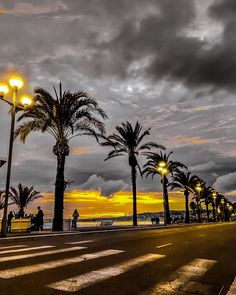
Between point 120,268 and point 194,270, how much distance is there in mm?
1662

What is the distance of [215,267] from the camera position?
25.7ft

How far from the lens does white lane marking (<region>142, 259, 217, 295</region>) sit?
5.30 m

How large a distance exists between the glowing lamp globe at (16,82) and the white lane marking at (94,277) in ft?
39.8

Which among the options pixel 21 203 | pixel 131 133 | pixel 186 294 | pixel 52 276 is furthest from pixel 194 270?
pixel 21 203

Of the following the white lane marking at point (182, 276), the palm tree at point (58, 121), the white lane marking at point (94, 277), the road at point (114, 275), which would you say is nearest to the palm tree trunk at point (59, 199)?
the palm tree at point (58, 121)

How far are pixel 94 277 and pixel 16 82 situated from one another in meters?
13.4

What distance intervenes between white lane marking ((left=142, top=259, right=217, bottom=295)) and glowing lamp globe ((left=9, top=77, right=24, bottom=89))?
12793 millimetres

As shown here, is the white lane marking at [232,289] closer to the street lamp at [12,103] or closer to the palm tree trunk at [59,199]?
the street lamp at [12,103]

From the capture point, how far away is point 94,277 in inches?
238

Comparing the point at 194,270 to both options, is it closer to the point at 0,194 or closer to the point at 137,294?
the point at 137,294

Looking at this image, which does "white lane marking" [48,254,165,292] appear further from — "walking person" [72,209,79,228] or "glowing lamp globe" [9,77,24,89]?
"walking person" [72,209,79,228]

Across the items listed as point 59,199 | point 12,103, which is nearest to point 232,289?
point 12,103

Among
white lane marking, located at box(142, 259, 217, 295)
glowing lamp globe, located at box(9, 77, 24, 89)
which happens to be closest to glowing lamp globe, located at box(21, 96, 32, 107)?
glowing lamp globe, located at box(9, 77, 24, 89)

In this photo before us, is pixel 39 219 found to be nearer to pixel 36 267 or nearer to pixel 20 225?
pixel 20 225
